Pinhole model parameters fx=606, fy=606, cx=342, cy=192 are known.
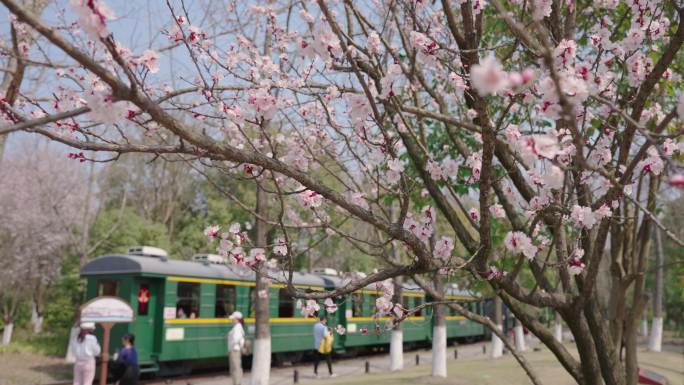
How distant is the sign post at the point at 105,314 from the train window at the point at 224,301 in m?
4.18

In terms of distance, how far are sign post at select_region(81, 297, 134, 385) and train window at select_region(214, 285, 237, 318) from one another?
4.18 metres

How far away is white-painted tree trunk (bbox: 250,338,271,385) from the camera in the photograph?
1149cm

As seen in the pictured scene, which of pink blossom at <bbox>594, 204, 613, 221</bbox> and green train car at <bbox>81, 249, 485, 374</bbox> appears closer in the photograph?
pink blossom at <bbox>594, 204, 613, 221</bbox>

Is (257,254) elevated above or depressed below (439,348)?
above

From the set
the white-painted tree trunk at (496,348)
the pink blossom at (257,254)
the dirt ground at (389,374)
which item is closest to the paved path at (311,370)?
the dirt ground at (389,374)

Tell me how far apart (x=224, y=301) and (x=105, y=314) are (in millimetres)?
4881

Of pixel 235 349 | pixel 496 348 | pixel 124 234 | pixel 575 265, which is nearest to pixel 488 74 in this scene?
pixel 575 265

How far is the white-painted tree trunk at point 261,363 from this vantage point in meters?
11.5

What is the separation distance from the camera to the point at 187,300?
13.6 meters

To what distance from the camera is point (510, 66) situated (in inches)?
243

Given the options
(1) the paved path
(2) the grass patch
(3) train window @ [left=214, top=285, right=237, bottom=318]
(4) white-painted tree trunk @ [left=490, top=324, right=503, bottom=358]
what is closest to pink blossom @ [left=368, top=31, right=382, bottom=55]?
(1) the paved path

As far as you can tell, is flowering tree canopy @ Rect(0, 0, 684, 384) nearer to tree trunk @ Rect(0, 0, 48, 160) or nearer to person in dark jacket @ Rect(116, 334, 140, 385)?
tree trunk @ Rect(0, 0, 48, 160)

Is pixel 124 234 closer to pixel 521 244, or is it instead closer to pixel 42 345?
pixel 42 345

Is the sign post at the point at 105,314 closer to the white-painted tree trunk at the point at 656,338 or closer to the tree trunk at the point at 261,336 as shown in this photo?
the tree trunk at the point at 261,336
